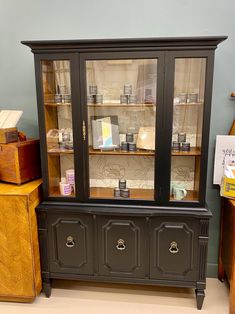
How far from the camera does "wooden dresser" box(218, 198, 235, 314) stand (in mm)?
1939

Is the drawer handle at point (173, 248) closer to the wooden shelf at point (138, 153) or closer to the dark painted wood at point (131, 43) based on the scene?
the wooden shelf at point (138, 153)

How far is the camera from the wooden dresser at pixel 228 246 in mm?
1939

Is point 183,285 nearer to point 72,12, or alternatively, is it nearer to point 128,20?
point 128,20

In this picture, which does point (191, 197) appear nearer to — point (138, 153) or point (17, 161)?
point (138, 153)

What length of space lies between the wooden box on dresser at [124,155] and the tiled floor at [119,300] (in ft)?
0.41

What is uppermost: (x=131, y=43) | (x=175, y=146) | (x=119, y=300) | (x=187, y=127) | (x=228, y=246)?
(x=131, y=43)

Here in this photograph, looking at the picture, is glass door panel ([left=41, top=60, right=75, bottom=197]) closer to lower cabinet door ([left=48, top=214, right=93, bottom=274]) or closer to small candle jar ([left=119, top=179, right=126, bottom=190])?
lower cabinet door ([left=48, top=214, right=93, bottom=274])

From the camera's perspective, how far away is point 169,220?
1.96 meters

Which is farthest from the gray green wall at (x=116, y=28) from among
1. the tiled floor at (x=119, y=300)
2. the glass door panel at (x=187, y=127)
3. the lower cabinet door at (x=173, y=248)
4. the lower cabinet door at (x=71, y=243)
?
the lower cabinet door at (x=71, y=243)

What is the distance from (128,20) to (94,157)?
3.76 feet

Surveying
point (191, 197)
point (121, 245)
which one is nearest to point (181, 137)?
point (191, 197)

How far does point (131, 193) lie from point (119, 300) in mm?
865

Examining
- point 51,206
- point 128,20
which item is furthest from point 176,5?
point 51,206

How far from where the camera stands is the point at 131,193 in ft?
7.10
